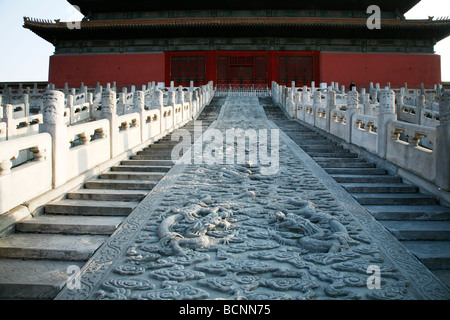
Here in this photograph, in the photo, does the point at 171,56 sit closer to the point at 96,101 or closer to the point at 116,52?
the point at 116,52

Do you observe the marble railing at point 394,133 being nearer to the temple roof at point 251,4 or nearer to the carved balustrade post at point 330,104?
the carved balustrade post at point 330,104

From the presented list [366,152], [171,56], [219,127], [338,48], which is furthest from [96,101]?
[338,48]

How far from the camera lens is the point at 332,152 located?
24.7 ft

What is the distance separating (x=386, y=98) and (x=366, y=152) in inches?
40.2

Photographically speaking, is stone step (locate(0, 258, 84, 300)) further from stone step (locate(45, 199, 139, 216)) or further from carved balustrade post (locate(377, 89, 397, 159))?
carved balustrade post (locate(377, 89, 397, 159))

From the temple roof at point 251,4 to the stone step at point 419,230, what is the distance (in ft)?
75.2

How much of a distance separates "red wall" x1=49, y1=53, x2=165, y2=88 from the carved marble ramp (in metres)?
19.8

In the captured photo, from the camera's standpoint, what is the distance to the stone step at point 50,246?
331cm

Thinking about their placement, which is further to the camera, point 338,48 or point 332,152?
point 338,48

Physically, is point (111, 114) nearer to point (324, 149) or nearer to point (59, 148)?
point (59, 148)

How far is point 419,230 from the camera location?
369cm

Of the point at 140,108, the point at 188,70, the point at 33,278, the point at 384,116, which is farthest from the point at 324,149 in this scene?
the point at 188,70

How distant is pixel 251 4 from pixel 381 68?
29.5ft

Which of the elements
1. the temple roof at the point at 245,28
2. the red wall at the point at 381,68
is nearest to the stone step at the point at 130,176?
the temple roof at the point at 245,28
